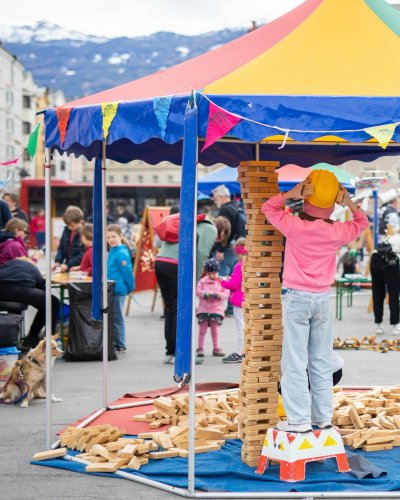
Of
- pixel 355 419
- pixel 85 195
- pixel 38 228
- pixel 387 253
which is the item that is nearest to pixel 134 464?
pixel 355 419

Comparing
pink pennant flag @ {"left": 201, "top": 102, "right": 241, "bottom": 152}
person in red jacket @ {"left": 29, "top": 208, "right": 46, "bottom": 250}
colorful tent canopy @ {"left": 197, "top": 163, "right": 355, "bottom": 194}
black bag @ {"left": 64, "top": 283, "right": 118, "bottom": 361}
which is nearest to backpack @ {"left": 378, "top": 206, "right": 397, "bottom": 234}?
colorful tent canopy @ {"left": 197, "top": 163, "right": 355, "bottom": 194}

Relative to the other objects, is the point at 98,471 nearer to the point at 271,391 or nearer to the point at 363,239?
the point at 271,391

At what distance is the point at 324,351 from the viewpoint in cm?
650

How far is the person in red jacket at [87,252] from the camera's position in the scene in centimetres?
1243

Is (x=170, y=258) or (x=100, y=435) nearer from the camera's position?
(x=100, y=435)

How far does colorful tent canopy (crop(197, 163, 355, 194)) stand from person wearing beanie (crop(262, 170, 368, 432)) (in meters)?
12.3

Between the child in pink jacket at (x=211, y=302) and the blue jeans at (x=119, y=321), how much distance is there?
1.08 metres

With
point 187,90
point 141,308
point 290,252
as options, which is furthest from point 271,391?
point 141,308

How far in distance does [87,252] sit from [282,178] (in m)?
7.62

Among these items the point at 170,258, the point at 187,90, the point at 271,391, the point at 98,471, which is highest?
the point at 187,90

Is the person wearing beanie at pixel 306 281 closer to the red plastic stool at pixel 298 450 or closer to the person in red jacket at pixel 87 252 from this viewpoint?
the red plastic stool at pixel 298 450

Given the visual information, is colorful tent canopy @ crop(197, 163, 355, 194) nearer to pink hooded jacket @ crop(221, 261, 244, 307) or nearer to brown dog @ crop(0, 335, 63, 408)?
pink hooded jacket @ crop(221, 261, 244, 307)

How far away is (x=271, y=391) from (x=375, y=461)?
3.13 ft

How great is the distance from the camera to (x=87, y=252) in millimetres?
12750
